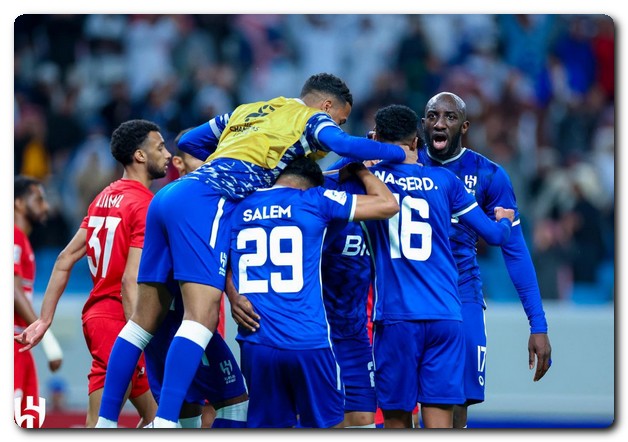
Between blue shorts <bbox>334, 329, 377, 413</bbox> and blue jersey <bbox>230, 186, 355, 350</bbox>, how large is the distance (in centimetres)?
74

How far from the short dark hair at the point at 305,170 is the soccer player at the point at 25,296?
2081 mm

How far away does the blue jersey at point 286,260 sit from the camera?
14.6 feet

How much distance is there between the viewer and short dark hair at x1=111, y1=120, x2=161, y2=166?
18.6 ft

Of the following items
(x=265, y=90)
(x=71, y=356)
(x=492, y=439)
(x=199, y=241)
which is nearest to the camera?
(x=199, y=241)

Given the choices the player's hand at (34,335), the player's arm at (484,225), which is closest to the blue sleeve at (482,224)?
the player's arm at (484,225)

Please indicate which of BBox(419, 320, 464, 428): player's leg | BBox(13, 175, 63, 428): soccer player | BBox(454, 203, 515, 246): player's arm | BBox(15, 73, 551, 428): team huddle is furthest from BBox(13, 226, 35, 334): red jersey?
BBox(454, 203, 515, 246): player's arm

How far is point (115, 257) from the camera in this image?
217 inches

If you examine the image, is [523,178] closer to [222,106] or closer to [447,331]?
[222,106]

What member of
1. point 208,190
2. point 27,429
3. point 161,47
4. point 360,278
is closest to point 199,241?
point 208,190

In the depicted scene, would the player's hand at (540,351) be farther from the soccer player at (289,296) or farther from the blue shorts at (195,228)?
the blue shorts at (195,228)

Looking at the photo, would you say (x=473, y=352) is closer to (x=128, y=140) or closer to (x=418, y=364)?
(x=418, y=364)

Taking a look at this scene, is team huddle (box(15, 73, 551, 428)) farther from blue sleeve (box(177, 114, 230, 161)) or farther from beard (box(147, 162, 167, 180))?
beard (box(147, 162, 167, 180))

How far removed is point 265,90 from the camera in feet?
28.1
